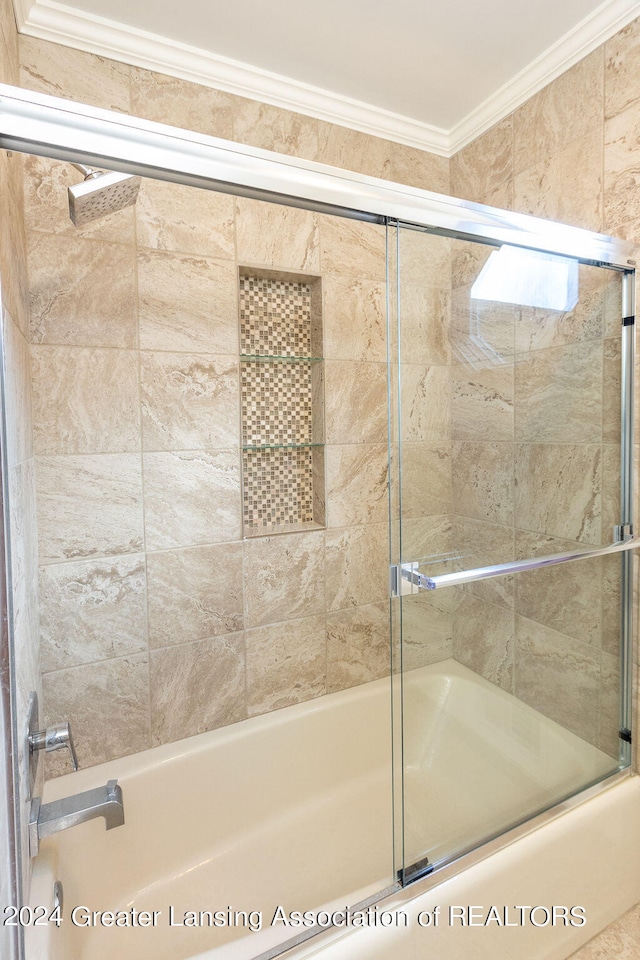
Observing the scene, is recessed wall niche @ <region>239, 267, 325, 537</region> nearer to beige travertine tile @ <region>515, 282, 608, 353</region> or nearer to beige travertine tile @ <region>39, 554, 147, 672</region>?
beige travertine tile @ <region>39, 554, 147, 672</region>

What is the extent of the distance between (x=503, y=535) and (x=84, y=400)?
1.19 meters

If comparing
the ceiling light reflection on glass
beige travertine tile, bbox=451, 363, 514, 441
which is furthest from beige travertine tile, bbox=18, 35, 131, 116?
beige travertine tile, bbox=451, 363, 514, 441

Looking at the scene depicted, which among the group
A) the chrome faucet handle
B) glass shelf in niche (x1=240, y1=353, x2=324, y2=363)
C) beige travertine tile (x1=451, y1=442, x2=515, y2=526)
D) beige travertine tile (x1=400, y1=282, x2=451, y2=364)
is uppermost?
glass shelf in niche (x1=240, y1=353, x2=324, y2=363)

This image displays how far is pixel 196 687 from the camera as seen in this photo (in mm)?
1569

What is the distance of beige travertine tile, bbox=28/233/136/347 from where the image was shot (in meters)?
1.31

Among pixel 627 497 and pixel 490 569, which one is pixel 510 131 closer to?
pixel 627 497

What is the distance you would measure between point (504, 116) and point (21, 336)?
1.72 meters

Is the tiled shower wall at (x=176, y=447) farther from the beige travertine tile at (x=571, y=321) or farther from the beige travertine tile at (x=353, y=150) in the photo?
the beige travertine tile at (x=571, y=321)

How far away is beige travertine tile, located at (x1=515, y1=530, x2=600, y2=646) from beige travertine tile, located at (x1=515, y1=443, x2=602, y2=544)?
0.04 m

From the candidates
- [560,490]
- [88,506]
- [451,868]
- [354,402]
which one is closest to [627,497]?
[560,490]

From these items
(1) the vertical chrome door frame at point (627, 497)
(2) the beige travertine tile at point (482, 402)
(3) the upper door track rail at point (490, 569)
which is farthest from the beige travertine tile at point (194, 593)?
(1) the vertical chrome door frame at point (627, 497)

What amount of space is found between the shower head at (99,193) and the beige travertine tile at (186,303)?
1.24 feet

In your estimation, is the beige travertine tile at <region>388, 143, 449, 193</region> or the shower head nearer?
the shower head

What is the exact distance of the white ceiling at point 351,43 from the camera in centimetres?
129
